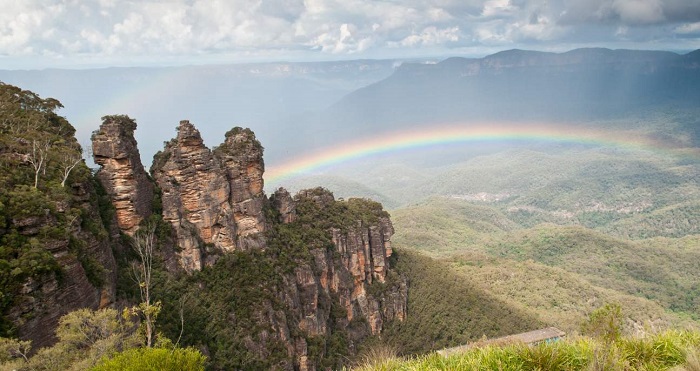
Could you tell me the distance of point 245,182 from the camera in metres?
40.7

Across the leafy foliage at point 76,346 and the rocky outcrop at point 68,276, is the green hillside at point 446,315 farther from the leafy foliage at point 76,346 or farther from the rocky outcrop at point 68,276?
the leafy foliage at point 76,346

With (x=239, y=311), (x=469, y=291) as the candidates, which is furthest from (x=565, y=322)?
(x=239, y=311)

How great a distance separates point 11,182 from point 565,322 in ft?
208

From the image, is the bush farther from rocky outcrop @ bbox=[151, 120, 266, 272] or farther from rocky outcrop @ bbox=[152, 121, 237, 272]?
rocky outcrop @ bbox=[151, 120, 266, 272]

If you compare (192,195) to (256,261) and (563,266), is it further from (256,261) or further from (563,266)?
(563,266)

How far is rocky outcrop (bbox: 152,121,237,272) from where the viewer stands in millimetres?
34594

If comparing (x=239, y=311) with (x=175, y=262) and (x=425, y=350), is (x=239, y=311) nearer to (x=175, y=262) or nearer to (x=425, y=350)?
(x=175, y=262)

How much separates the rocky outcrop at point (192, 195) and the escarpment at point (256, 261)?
0.08 meters

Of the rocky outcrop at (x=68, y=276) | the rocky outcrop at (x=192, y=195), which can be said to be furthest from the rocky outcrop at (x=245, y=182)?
the rocky outcrop at (x=68, y=276)

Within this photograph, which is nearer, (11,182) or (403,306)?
(11,182)

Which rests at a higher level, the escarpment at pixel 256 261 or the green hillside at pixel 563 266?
the escarpment at pixel 256 261

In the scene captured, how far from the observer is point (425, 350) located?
4991cm

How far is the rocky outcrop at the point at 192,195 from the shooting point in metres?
34.6

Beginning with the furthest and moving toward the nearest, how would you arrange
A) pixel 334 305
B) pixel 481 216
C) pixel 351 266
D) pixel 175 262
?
pixel 481 216
pixel 351 266
pixel 334 305
pixel 175 262
